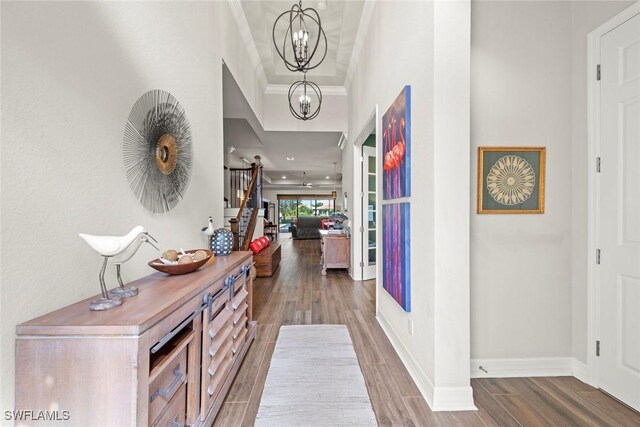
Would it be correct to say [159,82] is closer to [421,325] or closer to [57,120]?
[57,120]

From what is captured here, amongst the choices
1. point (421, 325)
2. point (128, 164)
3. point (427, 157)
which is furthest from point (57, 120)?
point (421, 325)

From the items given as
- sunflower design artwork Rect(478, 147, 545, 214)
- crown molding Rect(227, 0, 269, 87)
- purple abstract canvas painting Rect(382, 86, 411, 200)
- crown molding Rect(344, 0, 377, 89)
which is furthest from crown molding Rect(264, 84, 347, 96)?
sunflower design artwork Rect(478, 147, 545, 214)

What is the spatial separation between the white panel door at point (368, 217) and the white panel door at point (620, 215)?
330 cm

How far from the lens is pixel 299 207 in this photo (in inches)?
708

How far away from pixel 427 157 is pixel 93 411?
2.11m

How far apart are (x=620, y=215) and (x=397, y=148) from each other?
162cm

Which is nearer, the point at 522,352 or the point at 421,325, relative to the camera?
the point at 421,325

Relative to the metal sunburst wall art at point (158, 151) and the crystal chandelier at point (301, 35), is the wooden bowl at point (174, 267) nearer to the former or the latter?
the metal sunburst wall art at point (158, 151)

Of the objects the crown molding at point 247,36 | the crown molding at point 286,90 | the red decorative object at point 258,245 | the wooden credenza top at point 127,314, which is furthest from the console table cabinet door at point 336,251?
the wooden credenza top at point 127,314

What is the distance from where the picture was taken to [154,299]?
48.6 inches

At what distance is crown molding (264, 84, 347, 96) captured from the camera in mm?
5996

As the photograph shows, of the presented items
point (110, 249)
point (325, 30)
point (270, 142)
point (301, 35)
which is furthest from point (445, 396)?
point (270, 142)

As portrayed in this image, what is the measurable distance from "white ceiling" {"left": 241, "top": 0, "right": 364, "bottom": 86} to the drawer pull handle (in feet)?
13.8

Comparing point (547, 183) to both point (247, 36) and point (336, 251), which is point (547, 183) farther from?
point (247, 36)
